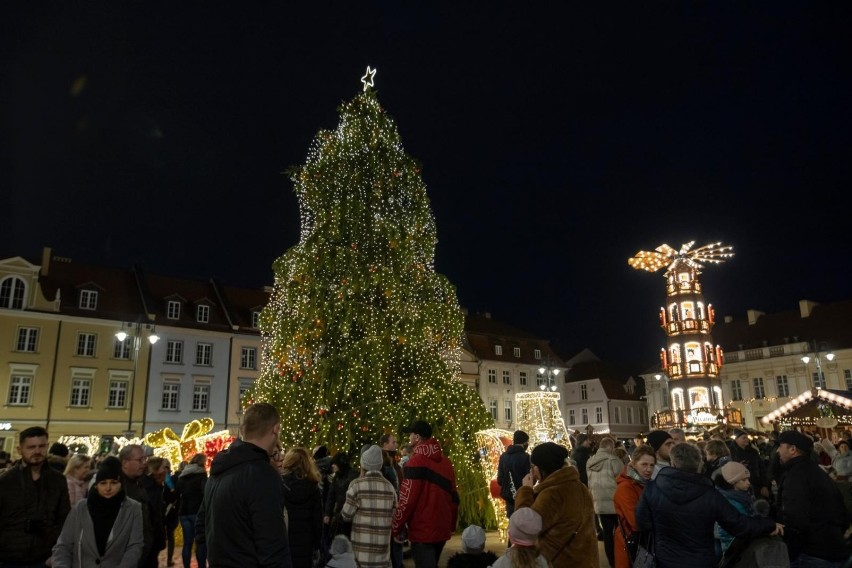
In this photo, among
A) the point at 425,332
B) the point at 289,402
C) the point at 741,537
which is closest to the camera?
the point at 741,537

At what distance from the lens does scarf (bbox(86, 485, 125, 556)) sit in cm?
503

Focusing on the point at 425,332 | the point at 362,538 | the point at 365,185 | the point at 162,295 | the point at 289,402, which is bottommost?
the point at 362,538

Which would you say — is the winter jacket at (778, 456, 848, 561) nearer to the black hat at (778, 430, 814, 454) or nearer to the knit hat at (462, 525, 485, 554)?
the black hat at (778, 430, 814, 454)

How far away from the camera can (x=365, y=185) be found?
57.3ft

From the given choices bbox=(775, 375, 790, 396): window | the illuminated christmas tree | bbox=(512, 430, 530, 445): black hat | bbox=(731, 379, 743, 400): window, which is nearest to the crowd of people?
bbox=(512, 430, 530, 445): black hat

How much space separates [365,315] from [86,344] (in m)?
27.8

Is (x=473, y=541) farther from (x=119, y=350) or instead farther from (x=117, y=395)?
(x=119, y=350)

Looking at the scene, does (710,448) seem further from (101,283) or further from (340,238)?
(101,283)

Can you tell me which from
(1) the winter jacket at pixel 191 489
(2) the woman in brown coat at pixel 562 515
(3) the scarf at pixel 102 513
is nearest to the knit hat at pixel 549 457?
(2) the woman in brown coat at pixel 562 515

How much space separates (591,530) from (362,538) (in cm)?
246


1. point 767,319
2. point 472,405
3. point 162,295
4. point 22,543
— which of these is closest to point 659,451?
point 22,543

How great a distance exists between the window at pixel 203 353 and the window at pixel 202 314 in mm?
1704

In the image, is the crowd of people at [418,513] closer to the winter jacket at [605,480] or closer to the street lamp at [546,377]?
the winter jacket at [605,480]

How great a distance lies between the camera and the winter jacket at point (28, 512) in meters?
5.34
